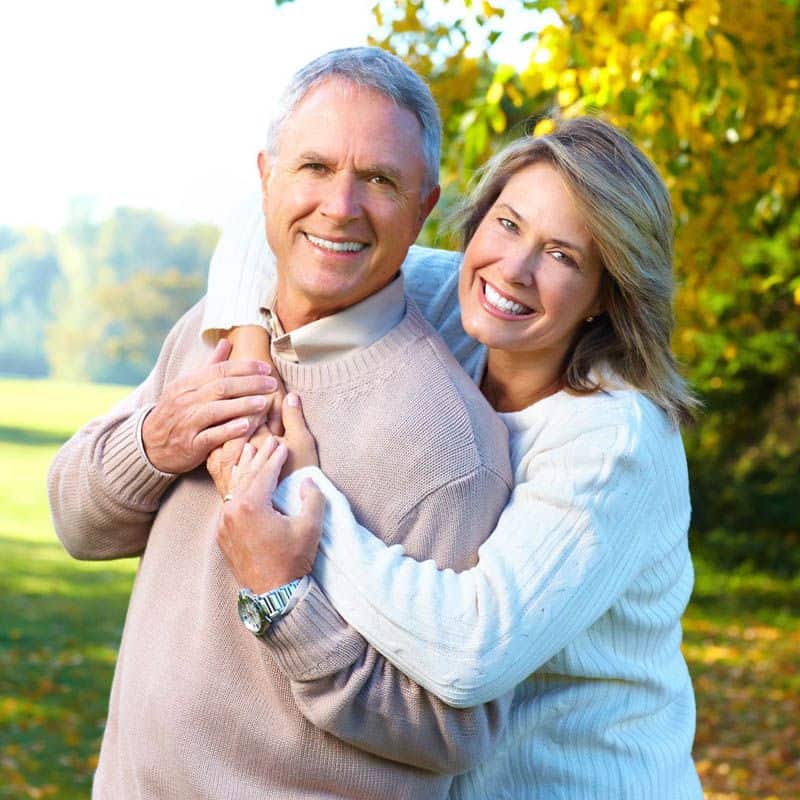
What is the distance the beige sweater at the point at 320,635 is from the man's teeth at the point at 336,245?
0.57ft

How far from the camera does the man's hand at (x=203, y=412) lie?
2.18 m

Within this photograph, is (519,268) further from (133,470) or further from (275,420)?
(133,470)

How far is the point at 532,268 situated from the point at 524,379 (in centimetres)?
23

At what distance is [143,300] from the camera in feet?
112

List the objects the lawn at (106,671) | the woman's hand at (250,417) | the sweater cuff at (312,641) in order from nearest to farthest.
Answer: the sweater cuff at (312,641) < the woman's hand at (250,417) < the lawn at (106,671)

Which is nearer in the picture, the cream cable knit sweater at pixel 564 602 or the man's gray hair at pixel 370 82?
the cream cable knit sweater at pixel 564 602

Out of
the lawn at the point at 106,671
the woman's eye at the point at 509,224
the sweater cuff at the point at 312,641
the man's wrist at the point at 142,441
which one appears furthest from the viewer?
the lawn at the point at 106,671

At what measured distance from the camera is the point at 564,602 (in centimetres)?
206

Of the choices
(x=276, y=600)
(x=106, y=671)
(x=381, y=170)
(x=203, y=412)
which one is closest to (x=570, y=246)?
(x=381, y=170)

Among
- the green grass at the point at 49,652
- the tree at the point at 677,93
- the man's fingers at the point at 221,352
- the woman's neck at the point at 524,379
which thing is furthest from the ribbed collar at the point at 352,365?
the green grass at the point at 49,652

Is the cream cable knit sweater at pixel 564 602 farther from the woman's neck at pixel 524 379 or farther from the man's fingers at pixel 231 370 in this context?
the man's fingers at pixel 231 370

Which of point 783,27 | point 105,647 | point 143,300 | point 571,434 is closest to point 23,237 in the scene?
point 143,300

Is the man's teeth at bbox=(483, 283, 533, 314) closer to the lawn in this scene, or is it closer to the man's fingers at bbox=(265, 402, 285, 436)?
the man's fingers at bbox=(265, 402, 285, 436)

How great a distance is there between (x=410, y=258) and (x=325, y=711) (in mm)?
1104
